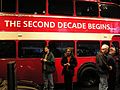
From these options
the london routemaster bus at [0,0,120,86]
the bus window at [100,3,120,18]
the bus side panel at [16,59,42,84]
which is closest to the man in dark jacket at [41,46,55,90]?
the bus side panel at [16,59,42,84]

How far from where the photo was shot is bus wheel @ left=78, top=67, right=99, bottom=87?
46.2 feet

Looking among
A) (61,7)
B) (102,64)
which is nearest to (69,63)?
(102,64)

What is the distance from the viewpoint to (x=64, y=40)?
1369 cm

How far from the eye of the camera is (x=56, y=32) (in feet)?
44.6

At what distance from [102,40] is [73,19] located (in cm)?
171

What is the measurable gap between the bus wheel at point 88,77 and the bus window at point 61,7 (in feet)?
7.80

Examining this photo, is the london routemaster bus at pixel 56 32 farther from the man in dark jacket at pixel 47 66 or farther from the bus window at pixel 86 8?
the man in dark jacket at pixel 47 66

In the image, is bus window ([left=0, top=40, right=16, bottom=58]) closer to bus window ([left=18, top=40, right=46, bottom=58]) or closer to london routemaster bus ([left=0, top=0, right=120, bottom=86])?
london routemaster bus ([left=0, top=0, right=120, bottom=86])

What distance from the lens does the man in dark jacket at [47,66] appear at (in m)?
12.2

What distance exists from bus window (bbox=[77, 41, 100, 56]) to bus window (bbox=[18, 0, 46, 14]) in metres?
2.13

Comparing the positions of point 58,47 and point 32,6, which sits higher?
point 32,6

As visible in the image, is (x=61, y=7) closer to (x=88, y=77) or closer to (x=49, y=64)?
(x=49, y=64)

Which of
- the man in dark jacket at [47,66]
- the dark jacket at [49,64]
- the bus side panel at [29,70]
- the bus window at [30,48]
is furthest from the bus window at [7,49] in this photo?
the dark jacket at [49,64]

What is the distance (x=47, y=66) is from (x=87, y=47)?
2.68 m
